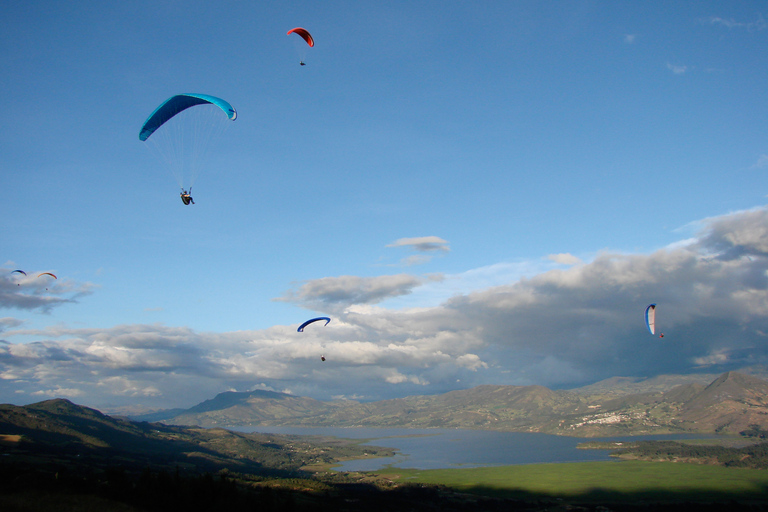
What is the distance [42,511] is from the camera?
49.2 m

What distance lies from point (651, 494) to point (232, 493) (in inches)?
6915

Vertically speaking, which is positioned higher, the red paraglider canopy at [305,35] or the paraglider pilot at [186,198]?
the red paraglider canopy at [305,35]

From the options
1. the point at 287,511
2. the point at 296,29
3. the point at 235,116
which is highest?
the point at 296,29

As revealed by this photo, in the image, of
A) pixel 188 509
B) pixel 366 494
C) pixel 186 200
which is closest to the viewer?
pixel 186 200

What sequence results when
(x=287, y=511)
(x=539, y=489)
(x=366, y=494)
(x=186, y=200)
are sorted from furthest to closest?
(x=539, y=489), (x=366, y=494), (x=287, y=511), (x=186, y=200)

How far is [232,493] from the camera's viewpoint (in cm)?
8362

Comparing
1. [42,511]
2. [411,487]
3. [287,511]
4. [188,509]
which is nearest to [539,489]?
[411,487]

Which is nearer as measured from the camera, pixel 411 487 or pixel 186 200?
pixel 186 200

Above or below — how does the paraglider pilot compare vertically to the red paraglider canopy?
below

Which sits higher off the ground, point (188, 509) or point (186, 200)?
point (186, 200)

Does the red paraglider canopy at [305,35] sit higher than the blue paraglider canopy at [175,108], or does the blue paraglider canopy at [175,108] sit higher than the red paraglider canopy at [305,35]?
the red paraglider canopy at [305,35]

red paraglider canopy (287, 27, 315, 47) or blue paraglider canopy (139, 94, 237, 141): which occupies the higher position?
red paraglider canopy (287, 27, 315, 47)

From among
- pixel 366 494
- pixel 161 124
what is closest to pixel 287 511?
pixel 161 124

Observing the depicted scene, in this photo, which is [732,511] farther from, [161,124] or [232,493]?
[161,124]
